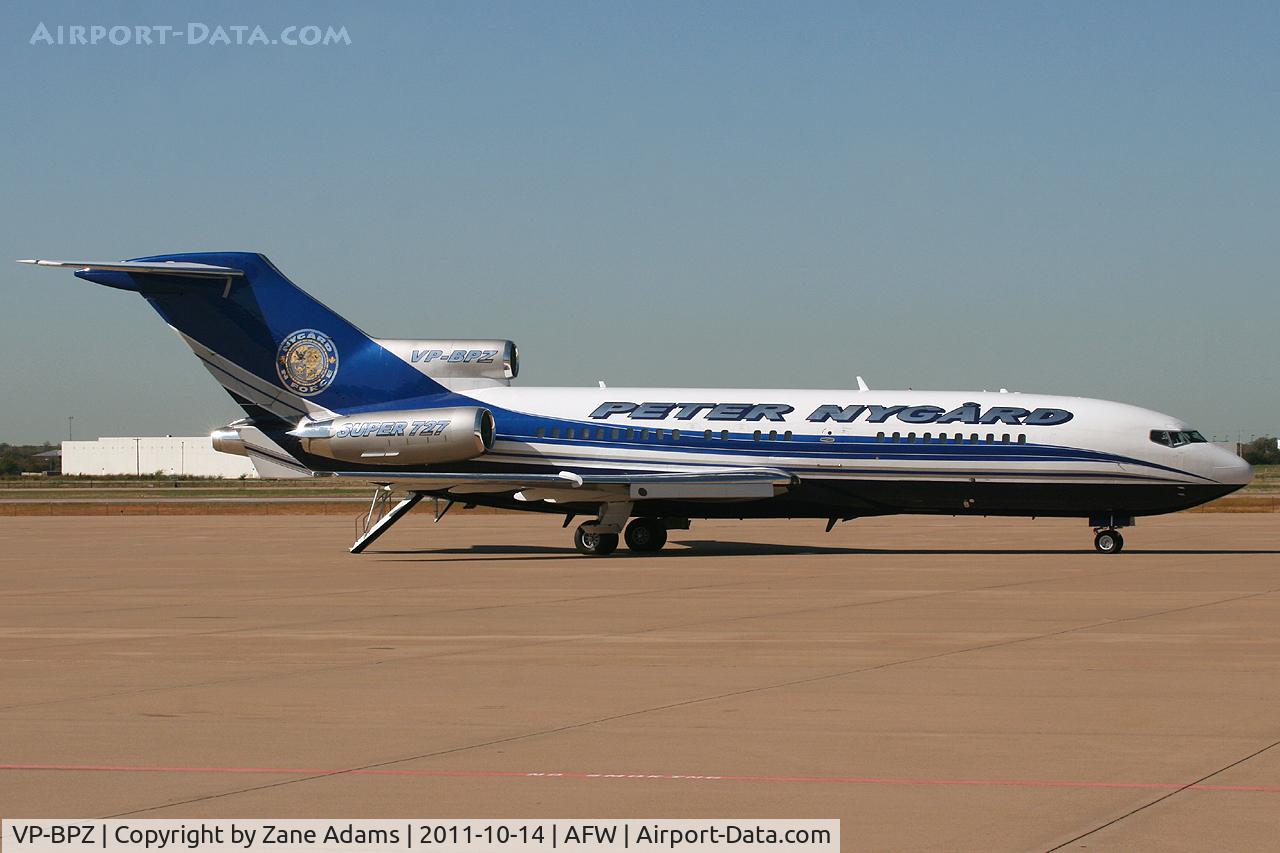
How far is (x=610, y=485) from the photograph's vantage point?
31.9 metres

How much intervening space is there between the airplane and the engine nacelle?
43 mm

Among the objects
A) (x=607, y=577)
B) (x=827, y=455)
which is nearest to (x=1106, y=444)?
(x=827, y=455)

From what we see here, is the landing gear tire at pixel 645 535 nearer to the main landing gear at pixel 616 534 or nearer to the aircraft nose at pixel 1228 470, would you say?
the main landing gear at pixel 616 534

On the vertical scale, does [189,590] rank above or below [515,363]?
below

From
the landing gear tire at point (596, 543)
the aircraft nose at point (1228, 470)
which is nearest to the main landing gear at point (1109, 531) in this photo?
the aircraft nose at point (1228, 470)

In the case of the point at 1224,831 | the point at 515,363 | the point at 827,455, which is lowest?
the point at 1224,831

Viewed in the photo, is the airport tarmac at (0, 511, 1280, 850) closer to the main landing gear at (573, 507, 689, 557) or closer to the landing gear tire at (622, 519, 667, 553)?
the main landing gear at (573, 507, 689, 557)

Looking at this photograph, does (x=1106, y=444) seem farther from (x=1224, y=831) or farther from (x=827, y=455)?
(x=1224, y=831)

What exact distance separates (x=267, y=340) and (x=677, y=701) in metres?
23.8

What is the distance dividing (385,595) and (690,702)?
451 inches

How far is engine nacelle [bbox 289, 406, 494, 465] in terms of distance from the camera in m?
32.4

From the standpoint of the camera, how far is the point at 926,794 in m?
8.35

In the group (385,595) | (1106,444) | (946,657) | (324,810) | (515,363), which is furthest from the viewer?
(515,363)

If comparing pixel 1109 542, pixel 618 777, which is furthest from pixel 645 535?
pixel 618 777
